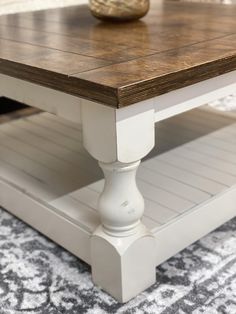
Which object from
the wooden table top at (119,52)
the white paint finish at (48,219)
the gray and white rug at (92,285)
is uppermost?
the wooden table top at (119,52)

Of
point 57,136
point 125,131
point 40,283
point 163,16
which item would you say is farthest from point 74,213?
point 163,16

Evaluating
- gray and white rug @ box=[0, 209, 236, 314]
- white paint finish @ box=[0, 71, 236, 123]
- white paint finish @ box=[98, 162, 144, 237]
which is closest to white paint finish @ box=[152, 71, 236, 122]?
white paint finish @ box=[0, 71, 236, 123]

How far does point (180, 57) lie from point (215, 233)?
47 cm

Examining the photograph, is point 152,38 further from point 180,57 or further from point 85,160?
point 85,160

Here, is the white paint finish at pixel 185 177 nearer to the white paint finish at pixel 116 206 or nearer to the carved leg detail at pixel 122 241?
the white paint finish at pixel 116 206

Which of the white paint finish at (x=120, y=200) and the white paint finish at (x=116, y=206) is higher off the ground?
the white paint finish at (x=120, y=200)

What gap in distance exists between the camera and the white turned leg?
80 centimetres

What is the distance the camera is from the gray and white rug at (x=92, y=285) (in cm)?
93

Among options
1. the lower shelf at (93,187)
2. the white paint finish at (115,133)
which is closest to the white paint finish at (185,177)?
the lower shelf at (93,187)

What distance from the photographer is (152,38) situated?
1.11 meters

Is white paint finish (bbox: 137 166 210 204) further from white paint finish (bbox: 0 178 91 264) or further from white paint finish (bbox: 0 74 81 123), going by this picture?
white paint finish (bbox: 0 74 81 123)

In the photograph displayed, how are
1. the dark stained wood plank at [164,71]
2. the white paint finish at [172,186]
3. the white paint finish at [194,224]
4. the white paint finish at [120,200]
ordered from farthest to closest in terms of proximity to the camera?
the white paint finish at [172,186] < the white paint finish at [194,224] < the white paint finish at [120,200] < the dark stained wood plank at [164,71]

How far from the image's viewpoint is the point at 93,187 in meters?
1.19

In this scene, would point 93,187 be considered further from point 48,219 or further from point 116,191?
point 116,191
